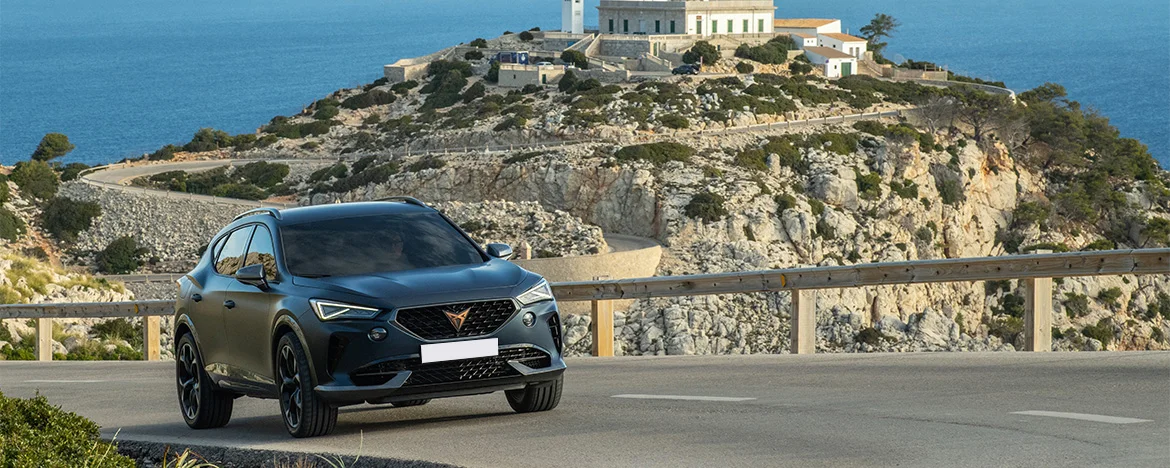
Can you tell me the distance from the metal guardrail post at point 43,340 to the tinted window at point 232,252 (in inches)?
485

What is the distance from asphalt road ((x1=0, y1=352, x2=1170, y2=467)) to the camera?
8.12 meters

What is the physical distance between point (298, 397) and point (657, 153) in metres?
58.2

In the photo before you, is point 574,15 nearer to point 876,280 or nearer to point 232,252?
point 876,280

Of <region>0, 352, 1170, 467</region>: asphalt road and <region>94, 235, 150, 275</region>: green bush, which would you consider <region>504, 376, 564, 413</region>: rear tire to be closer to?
<region>0, 352, 1170, 467</region>: asphalt road

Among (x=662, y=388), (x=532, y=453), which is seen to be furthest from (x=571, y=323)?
(x=532, y=453)

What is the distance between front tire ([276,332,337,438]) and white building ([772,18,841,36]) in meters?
98.3

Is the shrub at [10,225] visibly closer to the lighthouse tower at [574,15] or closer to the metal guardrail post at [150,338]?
the metal guardrail post at [150,338]

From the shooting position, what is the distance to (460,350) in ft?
29.8

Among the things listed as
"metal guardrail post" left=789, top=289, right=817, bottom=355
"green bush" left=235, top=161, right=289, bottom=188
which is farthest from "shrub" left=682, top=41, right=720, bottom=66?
"metal guardrail post" left=789, top=289, right=817, bottom=355

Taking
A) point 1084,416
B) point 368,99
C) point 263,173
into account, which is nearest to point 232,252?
point 1084,416

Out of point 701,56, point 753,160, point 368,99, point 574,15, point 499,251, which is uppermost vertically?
point 574,15

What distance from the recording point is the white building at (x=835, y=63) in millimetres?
95125

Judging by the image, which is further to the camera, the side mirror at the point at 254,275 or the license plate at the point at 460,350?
the side mirror at the point at 254,275

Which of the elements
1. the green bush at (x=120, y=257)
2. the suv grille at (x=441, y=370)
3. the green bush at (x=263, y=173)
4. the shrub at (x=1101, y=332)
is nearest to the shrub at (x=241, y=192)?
the green bush at (x=263, y=173)
